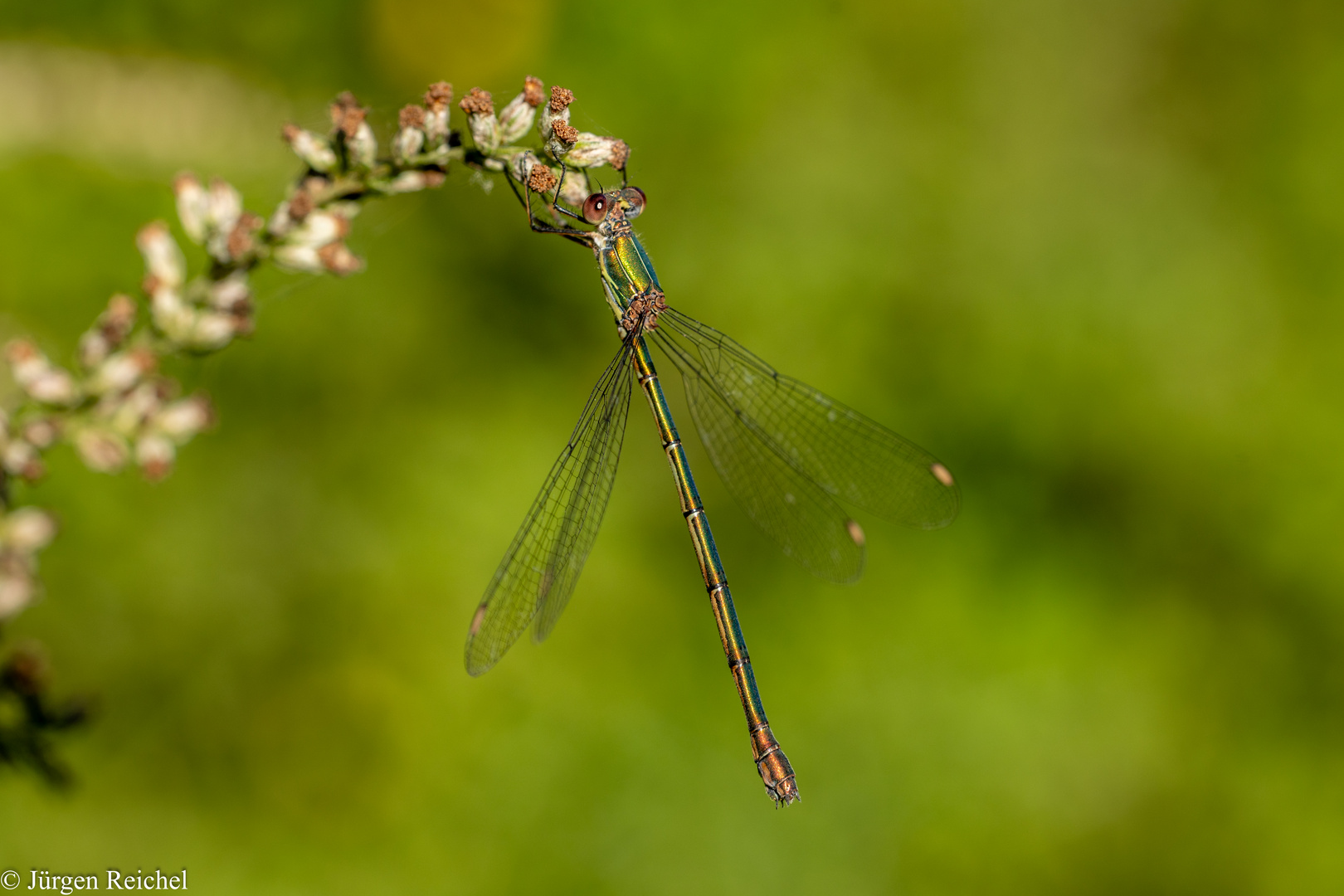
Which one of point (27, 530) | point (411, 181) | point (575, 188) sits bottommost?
point (27, 530)

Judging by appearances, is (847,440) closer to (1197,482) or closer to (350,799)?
(1197,482)

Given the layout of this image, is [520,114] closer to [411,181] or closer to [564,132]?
[564,132]

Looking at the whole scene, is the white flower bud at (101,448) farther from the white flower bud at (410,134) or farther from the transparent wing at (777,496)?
the transparent wing at (777,496)

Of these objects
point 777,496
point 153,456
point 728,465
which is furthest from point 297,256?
point 777,496

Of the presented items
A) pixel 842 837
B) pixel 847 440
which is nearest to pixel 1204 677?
pixel 842 837

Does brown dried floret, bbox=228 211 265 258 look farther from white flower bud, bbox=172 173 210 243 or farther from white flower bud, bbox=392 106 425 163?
white flower bud, bbox=392 106 425 163

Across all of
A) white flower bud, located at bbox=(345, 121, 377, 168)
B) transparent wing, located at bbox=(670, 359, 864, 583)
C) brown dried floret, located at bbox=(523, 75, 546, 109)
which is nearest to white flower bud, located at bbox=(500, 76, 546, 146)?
brown dried floret, located at bbox=(523, 75, 546, 109)

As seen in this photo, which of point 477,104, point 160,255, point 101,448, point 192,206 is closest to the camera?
point 101,448

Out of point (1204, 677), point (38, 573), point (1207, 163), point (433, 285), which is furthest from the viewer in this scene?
point (1207, 163)
